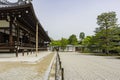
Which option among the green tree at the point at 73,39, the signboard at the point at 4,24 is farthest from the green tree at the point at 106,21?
the green tree at the point at 73,39

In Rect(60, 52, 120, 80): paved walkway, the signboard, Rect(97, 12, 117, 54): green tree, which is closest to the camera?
Rect(60, 52, 120, 80): paved walkway

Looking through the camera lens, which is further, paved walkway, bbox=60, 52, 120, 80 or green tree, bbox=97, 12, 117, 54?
green tree, bbox=97, 12, 117, 54

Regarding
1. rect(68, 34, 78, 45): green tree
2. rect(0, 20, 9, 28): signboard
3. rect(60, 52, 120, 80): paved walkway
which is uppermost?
rect(68, 34, 78, 45): green tree

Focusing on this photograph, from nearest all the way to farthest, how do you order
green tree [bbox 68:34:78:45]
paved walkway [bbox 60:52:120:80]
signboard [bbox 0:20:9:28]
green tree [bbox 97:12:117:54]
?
1. paved walkway [bbox 60:52:120:80]
2. signboard [bbox 0:20:9:28]
3. green tree [bbox 97:12:117:54]
4. green tree [bbox 68:34:78:45]

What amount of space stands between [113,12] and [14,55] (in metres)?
32.2

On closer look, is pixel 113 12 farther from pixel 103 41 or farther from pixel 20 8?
pixel 20 8

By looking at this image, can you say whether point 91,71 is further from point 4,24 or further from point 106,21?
point 106,21

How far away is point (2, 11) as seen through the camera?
22.0 meters

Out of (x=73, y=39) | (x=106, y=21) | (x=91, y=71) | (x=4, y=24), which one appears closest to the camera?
(x=91, y=71)

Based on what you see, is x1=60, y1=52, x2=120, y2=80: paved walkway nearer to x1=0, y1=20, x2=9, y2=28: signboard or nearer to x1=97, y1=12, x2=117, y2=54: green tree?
x1=0, y1=20, x2=9, y2=28: signboard

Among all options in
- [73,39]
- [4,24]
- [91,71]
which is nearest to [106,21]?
[4,24]

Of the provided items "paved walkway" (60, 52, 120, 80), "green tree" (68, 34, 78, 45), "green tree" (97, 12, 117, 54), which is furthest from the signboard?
"green tree" (68, 34, 78, 45)

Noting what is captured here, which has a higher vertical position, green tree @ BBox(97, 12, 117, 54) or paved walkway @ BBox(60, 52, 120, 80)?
green tree @ BBox(97, 12, 117, 54)

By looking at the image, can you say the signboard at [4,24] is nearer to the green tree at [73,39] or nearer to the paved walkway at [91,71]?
the paved walkway at [91,71]
